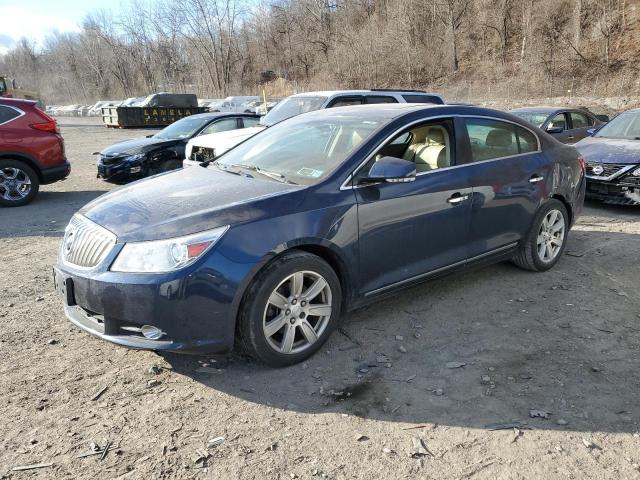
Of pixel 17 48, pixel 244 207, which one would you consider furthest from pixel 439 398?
pixel 17 48

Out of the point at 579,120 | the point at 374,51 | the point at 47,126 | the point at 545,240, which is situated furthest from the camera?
the point at 374,51

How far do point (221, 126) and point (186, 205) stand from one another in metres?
7.56

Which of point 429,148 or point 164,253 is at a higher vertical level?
point 429,148

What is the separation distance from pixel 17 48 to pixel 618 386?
125 m

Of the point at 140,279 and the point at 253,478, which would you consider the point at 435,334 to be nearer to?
the point at 253,478

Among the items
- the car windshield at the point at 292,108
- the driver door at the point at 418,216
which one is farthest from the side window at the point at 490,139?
the car windshield at the point at 292,108

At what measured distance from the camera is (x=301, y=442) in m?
2.66

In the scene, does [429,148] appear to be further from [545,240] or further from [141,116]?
[141,116]

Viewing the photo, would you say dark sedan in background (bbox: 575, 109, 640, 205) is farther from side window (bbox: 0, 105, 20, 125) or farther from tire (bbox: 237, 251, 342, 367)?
side window (bbox: 0, 105, 20, 125)

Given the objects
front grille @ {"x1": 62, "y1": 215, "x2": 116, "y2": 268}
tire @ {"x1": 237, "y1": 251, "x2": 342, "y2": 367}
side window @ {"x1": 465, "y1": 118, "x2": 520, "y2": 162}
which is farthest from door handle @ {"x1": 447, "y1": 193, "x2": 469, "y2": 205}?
front grille @ {"x1": 62, "y1": 215, "x2": 116, "y2": 268}

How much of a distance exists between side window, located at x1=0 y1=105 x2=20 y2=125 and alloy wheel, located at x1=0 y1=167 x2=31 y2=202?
81 centimetres

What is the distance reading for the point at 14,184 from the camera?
345 inches

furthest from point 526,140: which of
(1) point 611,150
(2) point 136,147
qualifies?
(2) point 136,147

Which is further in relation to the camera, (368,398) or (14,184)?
(14,184)
